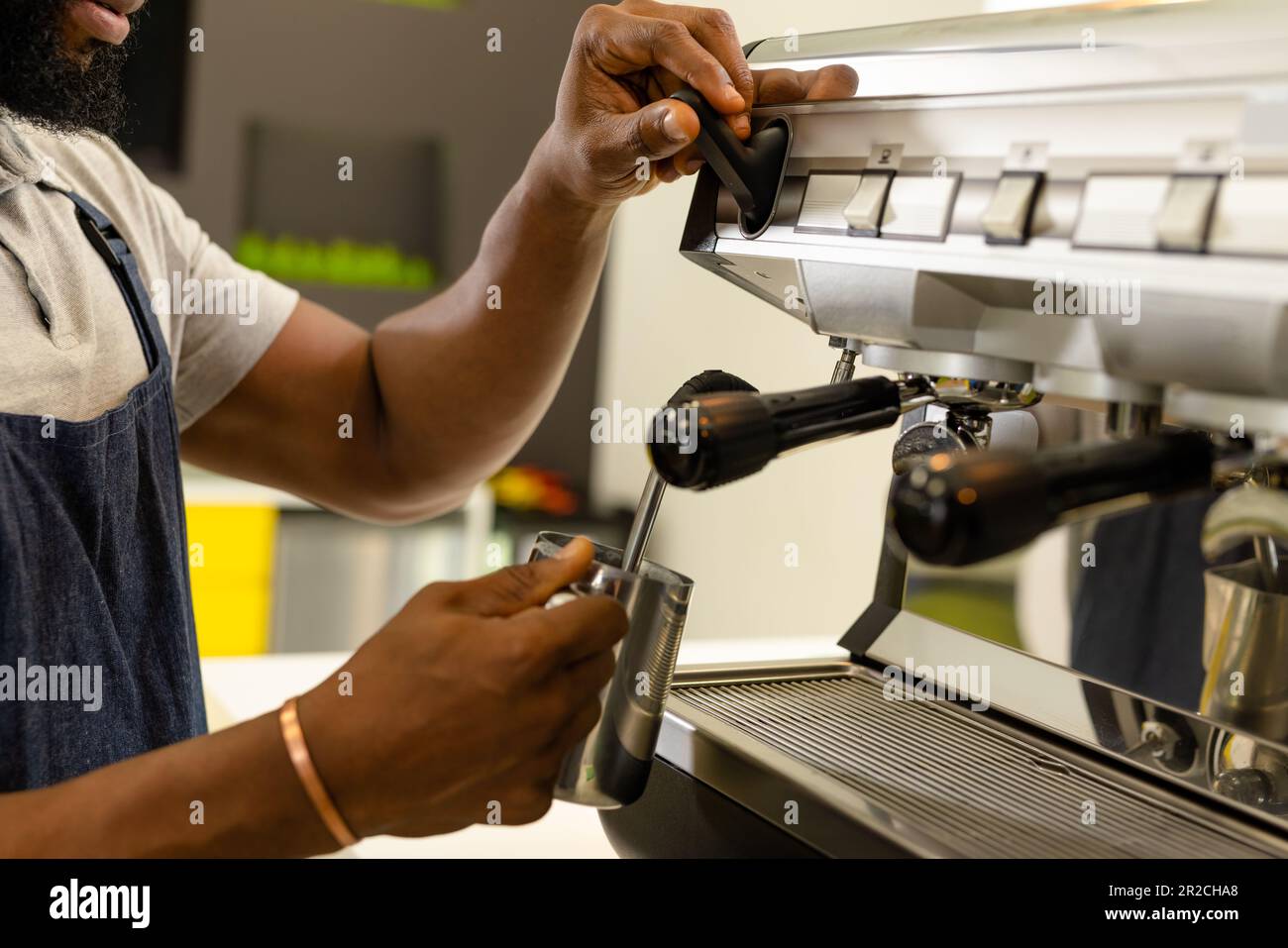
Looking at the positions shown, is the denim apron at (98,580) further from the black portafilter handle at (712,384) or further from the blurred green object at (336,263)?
the blurred green object at (336,263)

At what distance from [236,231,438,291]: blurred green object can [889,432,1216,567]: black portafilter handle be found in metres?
2.64

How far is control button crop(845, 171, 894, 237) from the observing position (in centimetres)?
53

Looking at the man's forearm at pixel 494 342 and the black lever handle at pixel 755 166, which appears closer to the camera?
the black lever handle at pixel 755 166

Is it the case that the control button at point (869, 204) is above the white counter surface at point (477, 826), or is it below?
above

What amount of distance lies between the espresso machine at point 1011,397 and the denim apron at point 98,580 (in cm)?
34

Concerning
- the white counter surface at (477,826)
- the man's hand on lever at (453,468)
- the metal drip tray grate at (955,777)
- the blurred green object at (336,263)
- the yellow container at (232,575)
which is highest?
the blurred green object at (336,263)

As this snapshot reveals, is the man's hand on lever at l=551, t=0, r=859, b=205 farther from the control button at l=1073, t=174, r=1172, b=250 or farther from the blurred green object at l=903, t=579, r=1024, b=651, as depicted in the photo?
the blurred green object at l=903, t=579, r=1024, b=651

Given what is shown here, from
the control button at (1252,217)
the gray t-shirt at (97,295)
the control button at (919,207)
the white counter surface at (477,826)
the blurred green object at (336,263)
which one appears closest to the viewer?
the control button at (1252,217)

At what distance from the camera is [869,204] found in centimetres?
53

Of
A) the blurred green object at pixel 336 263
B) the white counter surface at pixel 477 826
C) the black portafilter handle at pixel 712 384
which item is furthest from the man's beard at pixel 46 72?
the blurred green object at pixel 336 263

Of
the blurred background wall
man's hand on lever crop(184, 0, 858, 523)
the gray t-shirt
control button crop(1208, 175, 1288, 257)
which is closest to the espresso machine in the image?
control button crop(1208, 175, 1288, 257)

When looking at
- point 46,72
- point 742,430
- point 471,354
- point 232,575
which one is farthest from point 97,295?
point 232,575

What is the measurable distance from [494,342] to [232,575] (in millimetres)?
1811

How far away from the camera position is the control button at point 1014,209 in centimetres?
46
